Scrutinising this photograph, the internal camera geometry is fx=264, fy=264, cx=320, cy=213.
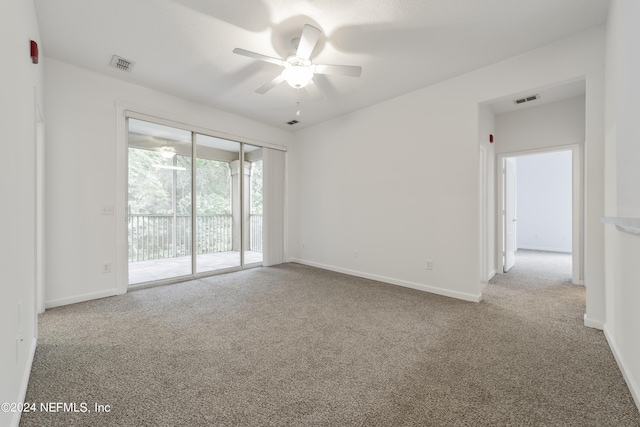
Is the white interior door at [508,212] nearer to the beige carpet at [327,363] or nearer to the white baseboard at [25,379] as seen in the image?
the beige carpet at [327,363]

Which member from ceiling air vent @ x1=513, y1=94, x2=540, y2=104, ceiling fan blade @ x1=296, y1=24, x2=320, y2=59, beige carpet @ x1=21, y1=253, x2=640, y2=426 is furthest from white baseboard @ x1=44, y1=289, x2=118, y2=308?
ceiling air vent @ x1=513, y1=94, x2=540, y2=104

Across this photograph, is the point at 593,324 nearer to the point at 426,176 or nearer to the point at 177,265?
the point at 426,176

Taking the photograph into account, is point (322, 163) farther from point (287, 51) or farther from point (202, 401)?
point (202, 401)

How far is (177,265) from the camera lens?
16.0ft

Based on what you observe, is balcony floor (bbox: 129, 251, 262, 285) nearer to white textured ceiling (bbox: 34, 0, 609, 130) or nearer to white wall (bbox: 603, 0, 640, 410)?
white textured ceiling (bbox: 34, 0, 609, 130)

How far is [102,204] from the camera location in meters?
3.13

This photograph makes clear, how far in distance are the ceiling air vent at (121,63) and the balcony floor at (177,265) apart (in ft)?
8.80

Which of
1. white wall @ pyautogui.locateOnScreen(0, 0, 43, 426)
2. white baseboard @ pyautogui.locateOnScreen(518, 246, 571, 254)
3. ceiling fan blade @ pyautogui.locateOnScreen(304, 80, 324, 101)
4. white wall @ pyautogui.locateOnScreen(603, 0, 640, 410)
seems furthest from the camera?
white baseboard @ pyautogui.locateOnScreen(518, 246, 571, 254)

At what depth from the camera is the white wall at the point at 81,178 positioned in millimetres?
2834

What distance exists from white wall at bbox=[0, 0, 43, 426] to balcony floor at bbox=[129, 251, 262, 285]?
225 centimetres

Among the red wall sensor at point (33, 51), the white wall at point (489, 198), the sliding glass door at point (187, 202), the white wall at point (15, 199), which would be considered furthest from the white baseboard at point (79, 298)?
the white wall at point (489, 198)

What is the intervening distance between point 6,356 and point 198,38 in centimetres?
261

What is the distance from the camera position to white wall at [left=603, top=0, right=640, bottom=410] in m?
1.47

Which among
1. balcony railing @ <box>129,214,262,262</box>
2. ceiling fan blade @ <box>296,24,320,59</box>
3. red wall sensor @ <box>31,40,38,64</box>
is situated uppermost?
ceiling fan blade @ <box>296,24,320,59</box>
